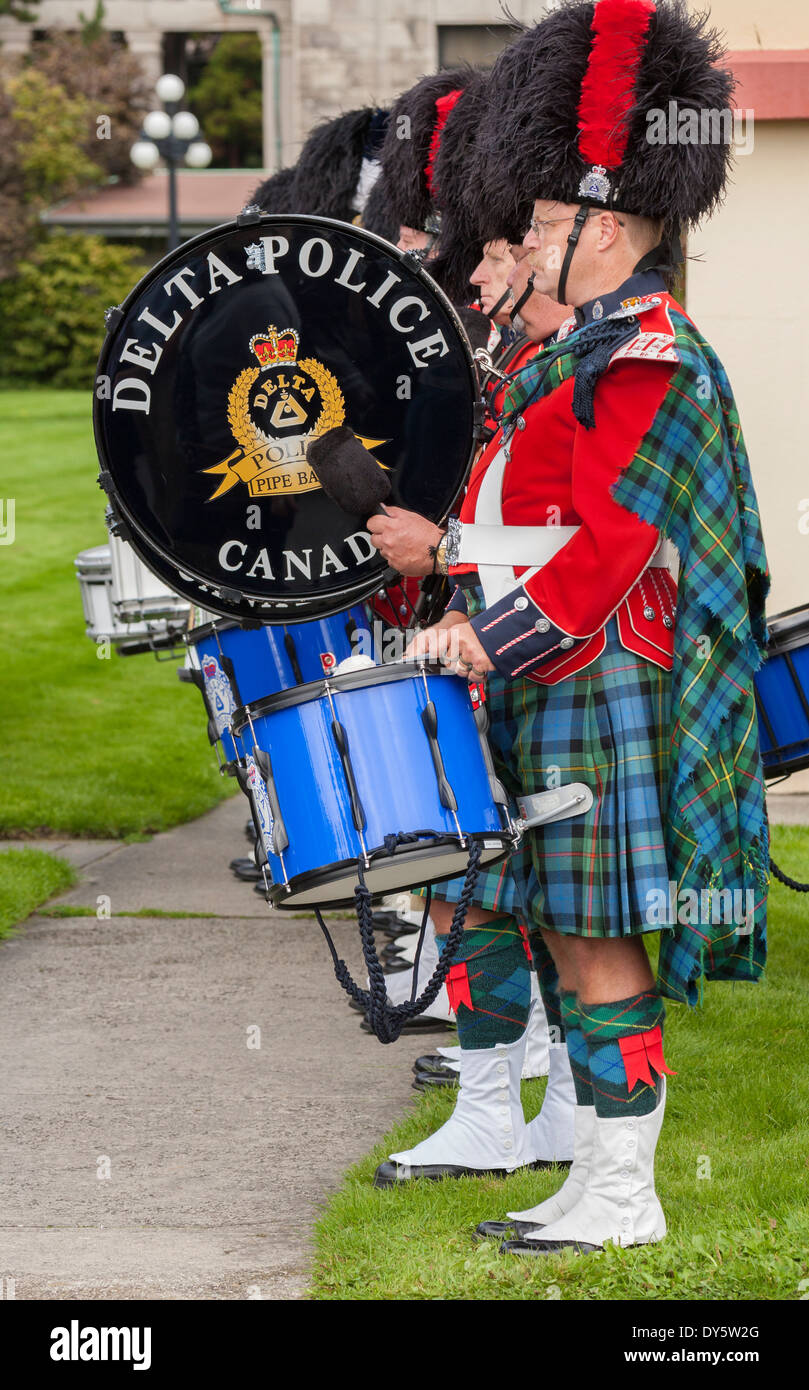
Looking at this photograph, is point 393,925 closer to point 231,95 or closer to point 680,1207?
point 680,1207

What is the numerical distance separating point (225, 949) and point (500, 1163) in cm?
192

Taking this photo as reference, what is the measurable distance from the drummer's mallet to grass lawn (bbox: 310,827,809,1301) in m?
1.39

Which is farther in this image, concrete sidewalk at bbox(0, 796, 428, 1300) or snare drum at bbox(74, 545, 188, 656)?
snare drum at bbox(74, 545, 188, 656)

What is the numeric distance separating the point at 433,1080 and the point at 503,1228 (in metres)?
0.92

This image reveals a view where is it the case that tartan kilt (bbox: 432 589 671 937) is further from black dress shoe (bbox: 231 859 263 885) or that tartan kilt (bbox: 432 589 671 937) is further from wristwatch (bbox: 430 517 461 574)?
black dress shoe (bbox: 231 859 263 885)

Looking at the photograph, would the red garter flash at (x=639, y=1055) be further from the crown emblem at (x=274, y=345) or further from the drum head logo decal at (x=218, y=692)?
the drum head logo decal at (x=218, y=692)

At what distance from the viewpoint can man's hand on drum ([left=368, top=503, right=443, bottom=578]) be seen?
3260mm

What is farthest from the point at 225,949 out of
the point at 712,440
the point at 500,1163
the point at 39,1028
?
the point at 712,440

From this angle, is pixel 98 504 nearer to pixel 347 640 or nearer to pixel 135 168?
pixel 347 640

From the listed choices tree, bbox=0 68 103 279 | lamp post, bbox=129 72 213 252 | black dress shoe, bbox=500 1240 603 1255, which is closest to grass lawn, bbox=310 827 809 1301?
black dress shoe, bbox=500 1240 603 1255

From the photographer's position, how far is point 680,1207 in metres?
3.39

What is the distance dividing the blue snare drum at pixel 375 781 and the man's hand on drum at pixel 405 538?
35 cm

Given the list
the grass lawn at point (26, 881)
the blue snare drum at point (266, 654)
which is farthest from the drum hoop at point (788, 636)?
the grass lawn at point (26, 881)

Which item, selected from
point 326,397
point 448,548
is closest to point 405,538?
point 448,548
